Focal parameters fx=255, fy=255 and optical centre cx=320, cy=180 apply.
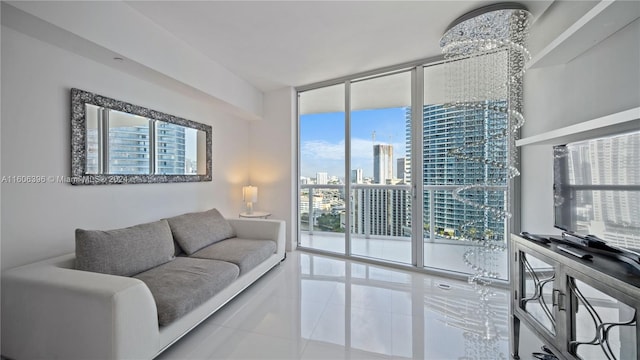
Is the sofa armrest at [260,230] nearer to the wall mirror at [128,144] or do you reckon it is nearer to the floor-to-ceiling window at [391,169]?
the wall mirror at [128,144]

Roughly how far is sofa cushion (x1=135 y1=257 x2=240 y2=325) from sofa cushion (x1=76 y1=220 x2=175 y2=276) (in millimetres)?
98

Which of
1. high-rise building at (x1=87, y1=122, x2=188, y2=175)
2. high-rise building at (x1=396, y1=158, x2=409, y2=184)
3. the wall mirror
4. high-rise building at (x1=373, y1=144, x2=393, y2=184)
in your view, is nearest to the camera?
the wall mirror

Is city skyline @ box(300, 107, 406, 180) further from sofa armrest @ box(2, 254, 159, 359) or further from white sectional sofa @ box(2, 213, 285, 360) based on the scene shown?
sofa armrest @ box(2, 254, 159, 359)

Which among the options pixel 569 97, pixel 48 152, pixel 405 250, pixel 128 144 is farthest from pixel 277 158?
pixel 569 97

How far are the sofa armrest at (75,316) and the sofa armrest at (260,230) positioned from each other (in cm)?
180

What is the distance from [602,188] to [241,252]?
2729 millimetres

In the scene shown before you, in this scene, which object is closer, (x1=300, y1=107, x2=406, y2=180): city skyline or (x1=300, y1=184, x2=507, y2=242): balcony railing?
(x1=300, y1=184, x2=507, y2=242): balcony railing

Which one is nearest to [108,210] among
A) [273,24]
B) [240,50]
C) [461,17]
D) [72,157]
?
[72,157]

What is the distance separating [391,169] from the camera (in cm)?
356

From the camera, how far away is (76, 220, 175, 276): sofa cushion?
5.97 feet

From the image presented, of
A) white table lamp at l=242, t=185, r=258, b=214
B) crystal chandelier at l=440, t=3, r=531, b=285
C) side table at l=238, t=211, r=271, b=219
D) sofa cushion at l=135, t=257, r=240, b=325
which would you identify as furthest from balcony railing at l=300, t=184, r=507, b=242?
sofa cushion at l=135, t=257, r=240, b=325

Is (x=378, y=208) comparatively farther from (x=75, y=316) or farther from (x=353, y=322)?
(x=75, y=316)

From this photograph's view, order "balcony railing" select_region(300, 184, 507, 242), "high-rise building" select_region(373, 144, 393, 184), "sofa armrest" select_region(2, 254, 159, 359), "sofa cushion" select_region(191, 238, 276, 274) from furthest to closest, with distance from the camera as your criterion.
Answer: "high-rise building" select_region(373, 144, 393, 184) < "balcony railing" select_region(300, 184, 507, 242) < "sofa cushion" select_region(191, 238, 276, 274) < "sofa armrest" select_region(2, 254, 159, 359)

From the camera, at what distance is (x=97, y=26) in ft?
6.34
